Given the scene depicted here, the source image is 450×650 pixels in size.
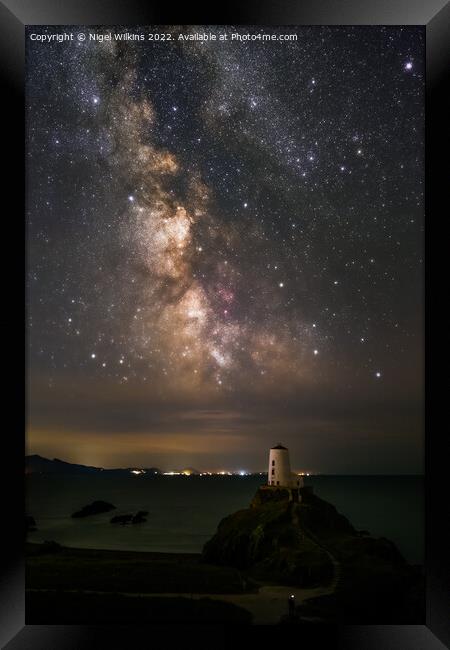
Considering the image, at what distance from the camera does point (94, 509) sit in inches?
178

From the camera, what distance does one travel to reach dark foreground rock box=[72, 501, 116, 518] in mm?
4273

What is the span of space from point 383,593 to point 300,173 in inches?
115

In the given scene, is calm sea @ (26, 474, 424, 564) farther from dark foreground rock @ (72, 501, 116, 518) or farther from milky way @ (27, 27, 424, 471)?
milky way @ (27, 27, 424, 471)

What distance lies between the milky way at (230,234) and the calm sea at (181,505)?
11.6 inches

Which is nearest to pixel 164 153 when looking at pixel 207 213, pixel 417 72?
pixel 207 213

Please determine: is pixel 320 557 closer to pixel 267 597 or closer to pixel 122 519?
pixel 267 597

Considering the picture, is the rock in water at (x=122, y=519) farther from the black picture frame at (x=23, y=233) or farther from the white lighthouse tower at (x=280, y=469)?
the black picture frame at (x=23, y=233)

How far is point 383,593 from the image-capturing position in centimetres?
390

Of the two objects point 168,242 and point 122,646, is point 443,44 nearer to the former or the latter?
point 168,242

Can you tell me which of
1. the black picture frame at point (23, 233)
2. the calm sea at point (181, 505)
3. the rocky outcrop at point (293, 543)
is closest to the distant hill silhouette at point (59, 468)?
the calm sea at point (181, 505)

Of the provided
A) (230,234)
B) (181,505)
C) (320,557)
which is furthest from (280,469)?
(230,234)

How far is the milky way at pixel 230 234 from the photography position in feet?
12.9

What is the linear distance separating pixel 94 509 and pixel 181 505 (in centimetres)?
80

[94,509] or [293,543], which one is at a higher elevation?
[94,509]
